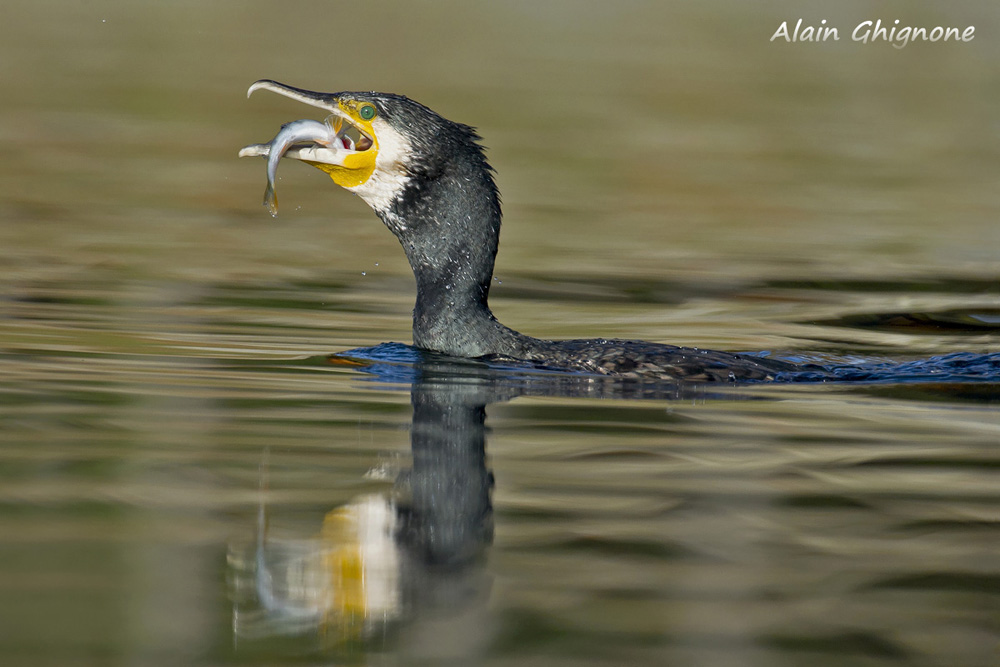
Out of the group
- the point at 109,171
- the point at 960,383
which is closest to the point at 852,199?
the point at 109,171

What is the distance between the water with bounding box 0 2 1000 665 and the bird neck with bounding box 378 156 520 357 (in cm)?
16

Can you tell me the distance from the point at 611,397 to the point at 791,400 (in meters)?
0.73

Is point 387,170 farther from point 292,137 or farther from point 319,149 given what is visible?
point 292,137

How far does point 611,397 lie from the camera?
592 cm

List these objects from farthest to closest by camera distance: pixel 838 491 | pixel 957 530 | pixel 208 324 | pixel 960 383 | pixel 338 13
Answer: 1. pixel 338 13
2. pixel 208 324
3. pixel 960 383
4. pixel 838 491
5. pixel 957 530

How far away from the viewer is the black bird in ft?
20.4

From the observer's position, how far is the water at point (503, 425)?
321cm

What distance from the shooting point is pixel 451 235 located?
6449 millimetres

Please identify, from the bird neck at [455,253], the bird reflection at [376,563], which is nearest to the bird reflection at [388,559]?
the bird reflection at [376,563]

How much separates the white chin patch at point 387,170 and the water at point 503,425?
0.72 m

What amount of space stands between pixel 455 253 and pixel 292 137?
0.91 meters

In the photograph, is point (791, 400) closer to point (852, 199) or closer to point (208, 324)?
point (208, 324)

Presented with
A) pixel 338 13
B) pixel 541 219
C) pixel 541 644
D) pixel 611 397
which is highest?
pixel 338 13
